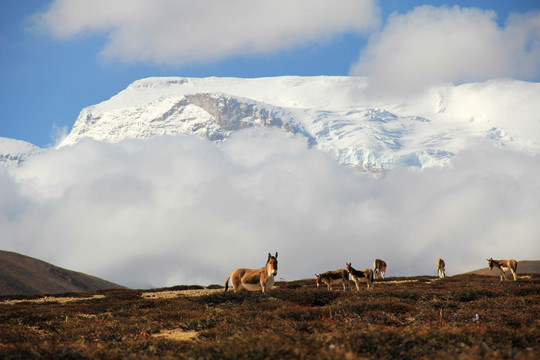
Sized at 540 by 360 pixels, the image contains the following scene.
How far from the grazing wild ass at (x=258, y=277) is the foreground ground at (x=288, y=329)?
888 mm

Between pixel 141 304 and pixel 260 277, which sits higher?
pixel 260 277

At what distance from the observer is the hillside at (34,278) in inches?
3285

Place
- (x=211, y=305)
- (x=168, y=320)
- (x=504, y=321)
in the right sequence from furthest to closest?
(x=211, y=305) < (x=168, y=320) < (x=504, y=321)

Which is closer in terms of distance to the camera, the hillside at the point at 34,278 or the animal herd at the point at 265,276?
the animal herd at the point at 265,276

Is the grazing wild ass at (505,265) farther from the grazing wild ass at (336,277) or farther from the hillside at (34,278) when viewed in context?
the hillside at (34,278)

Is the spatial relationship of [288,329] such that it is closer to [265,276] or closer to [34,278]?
[265,276]

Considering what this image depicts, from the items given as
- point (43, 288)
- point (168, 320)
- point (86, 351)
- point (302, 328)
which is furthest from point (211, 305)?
point (43, 288)

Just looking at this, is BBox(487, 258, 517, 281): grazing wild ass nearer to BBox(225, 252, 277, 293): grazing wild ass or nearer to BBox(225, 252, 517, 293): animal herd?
BBox(225, 252, 517, 293): animal herd

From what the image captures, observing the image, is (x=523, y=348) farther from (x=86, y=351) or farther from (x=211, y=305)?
(x=211, y=305)

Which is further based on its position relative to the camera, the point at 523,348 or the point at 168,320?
the point at 168,320

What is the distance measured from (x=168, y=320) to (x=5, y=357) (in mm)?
8480

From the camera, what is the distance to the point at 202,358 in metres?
9.34

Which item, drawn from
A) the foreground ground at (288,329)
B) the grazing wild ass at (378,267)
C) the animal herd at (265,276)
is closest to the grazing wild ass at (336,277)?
the animal herd at (265,276)

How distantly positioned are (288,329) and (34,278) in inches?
3657
